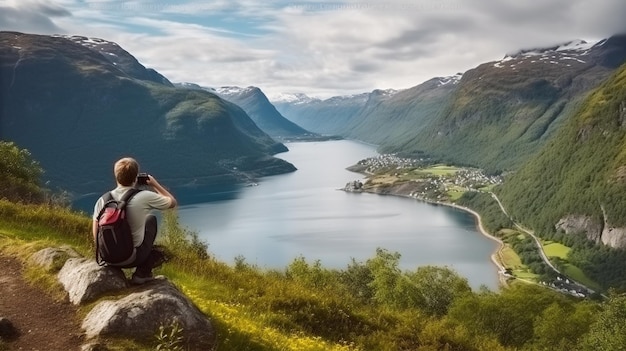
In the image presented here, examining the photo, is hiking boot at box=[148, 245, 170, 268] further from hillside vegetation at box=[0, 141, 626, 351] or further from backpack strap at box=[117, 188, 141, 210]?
hillside vegetation at box=[0, 141, 626, 351]

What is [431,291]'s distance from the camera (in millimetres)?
66250

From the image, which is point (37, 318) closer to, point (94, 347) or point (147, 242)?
point (94, 347)

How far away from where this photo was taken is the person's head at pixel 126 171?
10.5 m

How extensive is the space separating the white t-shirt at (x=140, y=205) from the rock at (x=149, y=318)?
4.63 ft

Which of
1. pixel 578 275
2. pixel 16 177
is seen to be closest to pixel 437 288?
pixel 16 177

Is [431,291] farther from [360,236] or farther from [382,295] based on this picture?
[360,236]

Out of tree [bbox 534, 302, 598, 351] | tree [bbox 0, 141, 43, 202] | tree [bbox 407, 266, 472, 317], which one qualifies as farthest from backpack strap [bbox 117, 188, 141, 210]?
tree [bbox 407, 266, 472, 317]

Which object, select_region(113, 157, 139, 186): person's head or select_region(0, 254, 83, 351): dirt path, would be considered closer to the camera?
select_region(0, 254, 83, 351): dirt path

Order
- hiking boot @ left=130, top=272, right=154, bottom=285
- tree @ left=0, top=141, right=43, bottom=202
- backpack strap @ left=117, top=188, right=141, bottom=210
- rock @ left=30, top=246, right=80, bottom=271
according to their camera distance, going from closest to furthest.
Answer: backpack strap @ left=117, top=188, right=141, bottom=210 → hiking boot @ left=130, top=272, right=154, bottom=285 → rock @ left=30, top=246, right=80, bottom=271 → tree @ left=0, top=141, right=43, bottom=202

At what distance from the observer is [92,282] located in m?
11.3

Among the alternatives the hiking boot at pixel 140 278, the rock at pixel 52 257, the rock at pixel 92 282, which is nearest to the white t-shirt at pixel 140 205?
the hiking boot at pixel 140 278

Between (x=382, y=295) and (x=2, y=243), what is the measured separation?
153ft

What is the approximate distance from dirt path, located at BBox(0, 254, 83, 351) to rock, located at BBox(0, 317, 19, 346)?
0.42 feet

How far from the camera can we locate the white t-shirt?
10.5m
